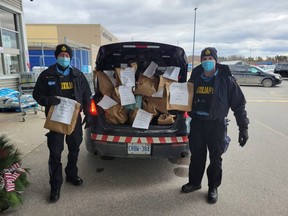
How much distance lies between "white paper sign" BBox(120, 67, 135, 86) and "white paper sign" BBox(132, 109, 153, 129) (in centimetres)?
40

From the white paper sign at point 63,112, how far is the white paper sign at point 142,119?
31.9 inches

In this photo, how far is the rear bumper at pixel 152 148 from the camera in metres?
3.10

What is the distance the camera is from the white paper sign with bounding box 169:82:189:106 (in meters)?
2.99

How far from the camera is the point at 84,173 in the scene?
358cm

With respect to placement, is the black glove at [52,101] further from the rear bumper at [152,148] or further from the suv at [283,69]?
the suv at [283,69]

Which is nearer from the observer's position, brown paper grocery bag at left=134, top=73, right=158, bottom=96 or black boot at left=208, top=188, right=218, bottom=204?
black boot at left=208, top=188, right=218, bottom=204

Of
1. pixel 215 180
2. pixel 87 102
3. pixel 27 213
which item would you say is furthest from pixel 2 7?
pixel 215 180

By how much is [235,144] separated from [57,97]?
369 cm

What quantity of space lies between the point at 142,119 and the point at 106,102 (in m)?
0.54

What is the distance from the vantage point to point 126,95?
328 cm

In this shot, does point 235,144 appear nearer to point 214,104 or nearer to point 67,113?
point 214,104

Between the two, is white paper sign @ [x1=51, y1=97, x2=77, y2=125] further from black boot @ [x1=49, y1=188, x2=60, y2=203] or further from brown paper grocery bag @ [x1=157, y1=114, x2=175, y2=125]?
brown paper grocery bag @ [x1=157, y1=114, x2=175, y2=125]

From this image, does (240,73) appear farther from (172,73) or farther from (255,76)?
(172,73)

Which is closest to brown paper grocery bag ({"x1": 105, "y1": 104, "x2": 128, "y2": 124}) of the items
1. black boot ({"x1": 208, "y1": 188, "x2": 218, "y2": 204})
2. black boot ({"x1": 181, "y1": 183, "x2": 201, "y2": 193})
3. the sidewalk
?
black boot ({"x1": 181, "y1": 183, "x2": 201, "y2": 193})
